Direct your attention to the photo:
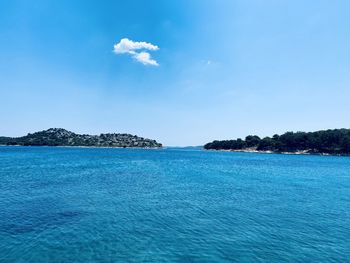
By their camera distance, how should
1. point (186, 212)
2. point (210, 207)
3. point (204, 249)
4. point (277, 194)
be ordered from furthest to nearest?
point (277, 194), point (210, 207), point (186, 212), point (204, 249)

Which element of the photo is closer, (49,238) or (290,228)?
(49,238)

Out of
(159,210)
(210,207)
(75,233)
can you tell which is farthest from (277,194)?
(75,233)

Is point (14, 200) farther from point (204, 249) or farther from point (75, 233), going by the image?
point (204, 249)

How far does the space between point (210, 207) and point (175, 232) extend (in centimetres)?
1028

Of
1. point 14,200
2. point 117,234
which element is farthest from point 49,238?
point 14,200

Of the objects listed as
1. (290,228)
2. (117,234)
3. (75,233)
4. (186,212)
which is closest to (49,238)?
(75,233)

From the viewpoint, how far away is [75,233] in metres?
21.8

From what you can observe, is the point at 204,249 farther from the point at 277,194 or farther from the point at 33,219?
the point at 277,194

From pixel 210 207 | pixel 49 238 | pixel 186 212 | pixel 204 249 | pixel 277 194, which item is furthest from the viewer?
pixel 277 194

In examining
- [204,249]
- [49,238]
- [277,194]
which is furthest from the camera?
[277,194]

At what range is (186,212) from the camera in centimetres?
2947

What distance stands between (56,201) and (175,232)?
18701 mm

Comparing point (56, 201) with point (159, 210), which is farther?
point (56, 201)

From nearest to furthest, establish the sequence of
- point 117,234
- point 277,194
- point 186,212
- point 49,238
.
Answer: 1. point 49,238
2. point 117,234
3. point 186,212
4. point 277,194
